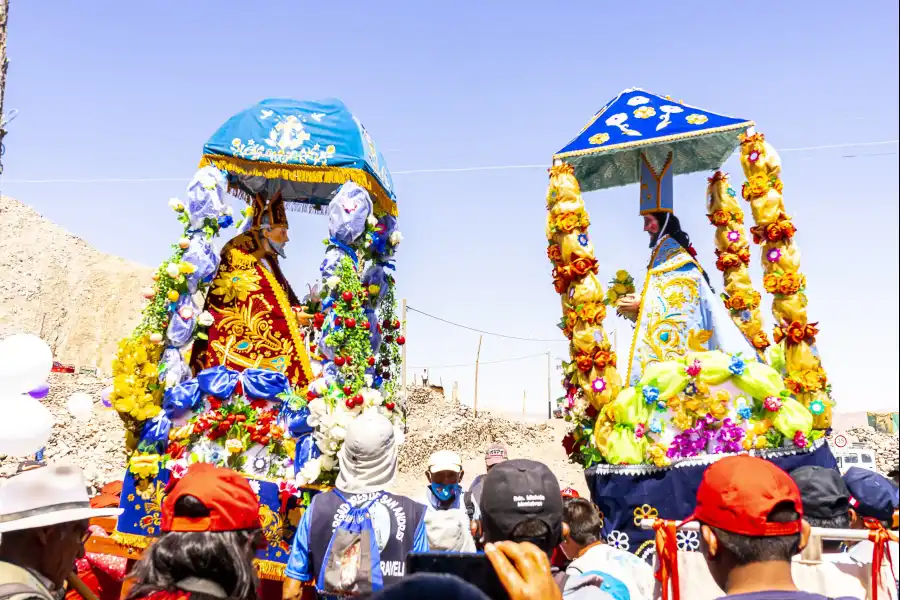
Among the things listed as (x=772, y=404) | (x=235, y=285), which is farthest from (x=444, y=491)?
(x=235, y=285)

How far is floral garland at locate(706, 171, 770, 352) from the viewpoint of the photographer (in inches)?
325

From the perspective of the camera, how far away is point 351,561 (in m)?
3.49

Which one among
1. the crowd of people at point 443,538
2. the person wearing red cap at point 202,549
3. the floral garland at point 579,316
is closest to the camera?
the crowd of people at point 443,538

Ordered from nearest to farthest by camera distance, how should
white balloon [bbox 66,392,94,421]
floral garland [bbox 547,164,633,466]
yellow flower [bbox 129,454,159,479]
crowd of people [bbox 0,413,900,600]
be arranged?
crowd of people [bbox 0,413,900,600], white balloon [bbox 66,392,94,421], floral garland [bbox 547,164,633,466], yellow flower [bbox 129,454,159,479]

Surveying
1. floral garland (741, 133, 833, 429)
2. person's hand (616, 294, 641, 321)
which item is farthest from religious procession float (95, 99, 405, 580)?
floral garland (741, 133, 833, 429)

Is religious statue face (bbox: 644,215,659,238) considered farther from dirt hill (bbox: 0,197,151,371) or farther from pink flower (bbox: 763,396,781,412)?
dirt hill (bbox: 0,197,151,371)

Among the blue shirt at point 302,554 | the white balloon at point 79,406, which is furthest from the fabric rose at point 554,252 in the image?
the blue shirt at point 302,554

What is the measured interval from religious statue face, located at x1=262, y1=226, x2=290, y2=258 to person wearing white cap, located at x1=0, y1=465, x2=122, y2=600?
5861mm

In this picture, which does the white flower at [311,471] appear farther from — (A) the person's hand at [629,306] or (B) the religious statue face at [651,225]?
(B) the religious statue face at [651,225]

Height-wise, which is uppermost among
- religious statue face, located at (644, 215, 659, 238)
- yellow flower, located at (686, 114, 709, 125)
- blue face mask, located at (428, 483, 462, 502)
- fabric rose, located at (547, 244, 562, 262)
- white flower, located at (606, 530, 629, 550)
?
yellow flower, located at (686, 114, 709, 125)

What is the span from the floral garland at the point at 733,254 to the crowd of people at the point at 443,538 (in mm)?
4630

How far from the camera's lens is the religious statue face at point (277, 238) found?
8420 millimetres

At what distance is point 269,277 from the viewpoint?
26.9 ft

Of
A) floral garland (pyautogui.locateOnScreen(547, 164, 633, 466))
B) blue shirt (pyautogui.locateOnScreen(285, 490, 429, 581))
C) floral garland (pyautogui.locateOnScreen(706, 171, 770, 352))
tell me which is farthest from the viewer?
floral garland (pyautogui.locateOnScreen(706, 171, 770, 352))
